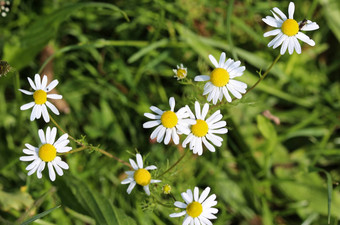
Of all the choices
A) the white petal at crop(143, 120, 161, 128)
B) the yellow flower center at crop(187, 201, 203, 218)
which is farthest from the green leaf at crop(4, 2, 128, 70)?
the yellow flower center at crop(187, 201, 203, 218)

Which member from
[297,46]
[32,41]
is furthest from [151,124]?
[32,41]

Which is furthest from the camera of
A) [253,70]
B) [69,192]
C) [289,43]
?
[253,70]

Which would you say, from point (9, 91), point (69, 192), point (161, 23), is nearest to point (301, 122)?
point (161, 23)

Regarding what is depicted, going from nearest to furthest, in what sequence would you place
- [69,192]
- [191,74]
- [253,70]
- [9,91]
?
[69,192], [191,74], [9,91], [253,70]

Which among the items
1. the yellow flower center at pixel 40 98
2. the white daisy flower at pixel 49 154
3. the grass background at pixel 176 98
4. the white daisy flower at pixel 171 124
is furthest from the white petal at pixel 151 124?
the grass background at pixel 176 98

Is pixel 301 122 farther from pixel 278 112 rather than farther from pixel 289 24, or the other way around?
pixel 289 24

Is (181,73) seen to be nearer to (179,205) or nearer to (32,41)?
(179,205)

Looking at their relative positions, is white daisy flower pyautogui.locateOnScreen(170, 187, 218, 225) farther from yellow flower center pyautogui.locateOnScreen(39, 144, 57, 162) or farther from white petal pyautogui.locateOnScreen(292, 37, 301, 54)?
white petal pyautogui.locateOnScreen(292, 37, 301, 54)
